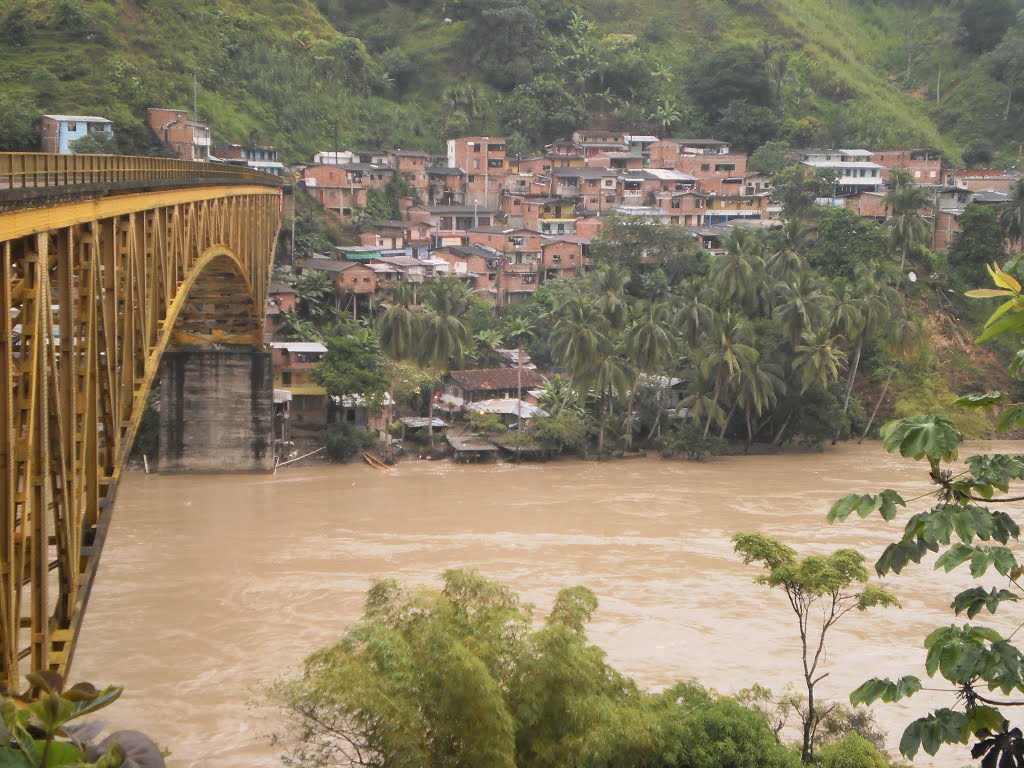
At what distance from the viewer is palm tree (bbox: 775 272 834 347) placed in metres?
45.1

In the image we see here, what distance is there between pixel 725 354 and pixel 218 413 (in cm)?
1721

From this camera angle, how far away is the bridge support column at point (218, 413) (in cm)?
3844

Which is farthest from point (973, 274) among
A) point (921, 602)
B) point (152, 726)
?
point (152, 726)

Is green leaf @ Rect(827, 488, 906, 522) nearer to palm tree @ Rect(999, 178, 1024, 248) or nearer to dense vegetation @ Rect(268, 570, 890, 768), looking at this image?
→ dense vegetation @ Rect(268, 570, 890, 768)

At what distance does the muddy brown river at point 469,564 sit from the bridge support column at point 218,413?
740mm

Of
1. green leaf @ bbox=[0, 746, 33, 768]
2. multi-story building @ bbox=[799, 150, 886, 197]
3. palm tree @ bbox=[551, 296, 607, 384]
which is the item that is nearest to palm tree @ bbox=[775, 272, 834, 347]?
palm tree @ bbox=[551, 296, 607, 384]

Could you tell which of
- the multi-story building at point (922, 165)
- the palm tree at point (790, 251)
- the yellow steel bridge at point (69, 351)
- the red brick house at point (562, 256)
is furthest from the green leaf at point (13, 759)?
the multi-story building at point (922, 165)

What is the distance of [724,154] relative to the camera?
7088 centimetres

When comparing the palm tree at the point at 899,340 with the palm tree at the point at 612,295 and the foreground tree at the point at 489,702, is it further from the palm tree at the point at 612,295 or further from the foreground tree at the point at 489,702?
the foreground tree at the point at 489,702

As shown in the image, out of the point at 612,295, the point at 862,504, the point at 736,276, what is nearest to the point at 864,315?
the point at 736,276

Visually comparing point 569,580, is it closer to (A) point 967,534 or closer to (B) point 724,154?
(A) point 967,534

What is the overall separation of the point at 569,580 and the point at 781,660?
638cm

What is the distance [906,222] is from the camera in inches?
2131

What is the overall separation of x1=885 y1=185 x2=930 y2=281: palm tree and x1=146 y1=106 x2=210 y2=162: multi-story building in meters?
31.6
